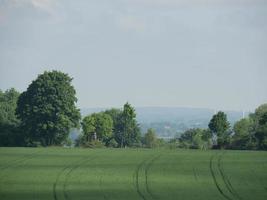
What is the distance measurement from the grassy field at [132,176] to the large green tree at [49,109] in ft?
104

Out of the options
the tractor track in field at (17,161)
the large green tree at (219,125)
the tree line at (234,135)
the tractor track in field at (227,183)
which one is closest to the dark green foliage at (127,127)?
the tree line at (234,135)

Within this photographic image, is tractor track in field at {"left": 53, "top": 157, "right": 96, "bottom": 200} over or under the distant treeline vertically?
under

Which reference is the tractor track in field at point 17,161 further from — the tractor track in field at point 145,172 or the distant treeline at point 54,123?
the distant treeline at point 54,123

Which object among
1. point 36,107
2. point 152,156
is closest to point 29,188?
point 152,156

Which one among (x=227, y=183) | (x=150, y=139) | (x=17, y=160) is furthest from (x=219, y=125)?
(x=150, y=139)

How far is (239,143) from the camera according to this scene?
367ft

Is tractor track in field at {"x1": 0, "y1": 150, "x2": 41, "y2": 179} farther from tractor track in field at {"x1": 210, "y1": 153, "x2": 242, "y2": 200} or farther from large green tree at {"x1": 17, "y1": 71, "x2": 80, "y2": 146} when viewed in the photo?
large green tree at {"x1": 17, "y1": 71, "x2": 80, "y2": 146}

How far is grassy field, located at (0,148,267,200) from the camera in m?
43.6

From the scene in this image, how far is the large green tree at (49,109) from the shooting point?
109438mm

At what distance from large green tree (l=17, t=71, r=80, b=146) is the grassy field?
31662 mm

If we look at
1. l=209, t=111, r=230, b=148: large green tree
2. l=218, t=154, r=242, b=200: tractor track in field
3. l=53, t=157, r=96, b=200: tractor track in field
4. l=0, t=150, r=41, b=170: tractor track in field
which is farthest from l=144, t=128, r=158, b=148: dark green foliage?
l=218, t=154, r=242, b=200: tractor track in field

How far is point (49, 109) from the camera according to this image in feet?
366

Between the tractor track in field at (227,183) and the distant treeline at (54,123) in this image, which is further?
the distant treeline at (54,123)

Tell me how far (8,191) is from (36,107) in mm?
67076
